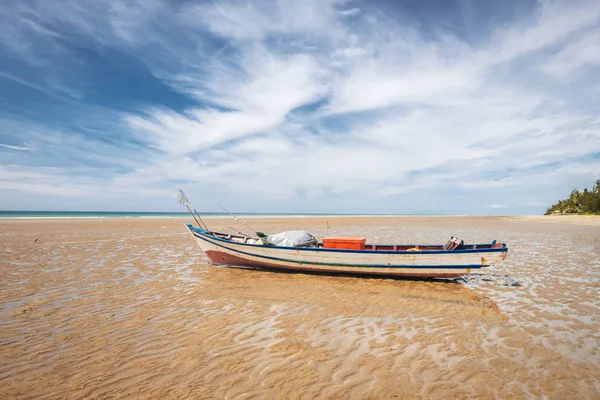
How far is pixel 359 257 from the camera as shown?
42.3 feet

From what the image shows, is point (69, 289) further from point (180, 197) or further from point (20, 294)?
point (180, 197)

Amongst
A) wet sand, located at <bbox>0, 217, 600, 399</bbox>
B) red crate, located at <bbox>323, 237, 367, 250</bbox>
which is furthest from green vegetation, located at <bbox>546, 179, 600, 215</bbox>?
red crate, located at <bbox>323, 237, 367, 250</bbox>

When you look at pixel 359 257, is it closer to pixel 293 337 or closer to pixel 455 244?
pixel 455 244

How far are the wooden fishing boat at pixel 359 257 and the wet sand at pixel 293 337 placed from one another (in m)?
0.60

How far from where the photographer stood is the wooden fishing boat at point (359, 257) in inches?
472

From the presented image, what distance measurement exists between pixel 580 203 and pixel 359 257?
8139cm

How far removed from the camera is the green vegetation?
194ft

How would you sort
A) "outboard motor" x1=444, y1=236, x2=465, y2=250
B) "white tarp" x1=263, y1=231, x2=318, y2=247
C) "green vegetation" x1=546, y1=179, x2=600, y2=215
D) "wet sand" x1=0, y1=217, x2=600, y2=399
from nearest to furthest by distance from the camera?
Answer: 1. "wet sand" x1=0, y1=217, x2=600, y2=399
2. "outboard motor" x1=444, y1=236, x2=465, y2=250
3. "white tarp" x1=263, y1=231, x2=318, y2=247
4. "green vegetation" x1=546, y1=179, x2=600, y2=215

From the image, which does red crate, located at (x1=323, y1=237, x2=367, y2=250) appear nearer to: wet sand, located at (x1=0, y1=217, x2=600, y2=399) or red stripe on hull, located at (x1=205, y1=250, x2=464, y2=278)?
red stripe on hull, located at (x1=205, y1=250, x2=464, y2=278)

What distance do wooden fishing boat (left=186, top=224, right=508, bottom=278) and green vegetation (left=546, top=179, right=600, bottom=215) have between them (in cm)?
6674

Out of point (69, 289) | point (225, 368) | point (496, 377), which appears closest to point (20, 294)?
point (69, 289)

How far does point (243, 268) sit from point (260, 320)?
7700mm

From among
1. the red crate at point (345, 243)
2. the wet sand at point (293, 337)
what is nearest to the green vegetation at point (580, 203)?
the wet sand at point (293, 337)

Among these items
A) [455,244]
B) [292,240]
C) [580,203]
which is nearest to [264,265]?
[292,240]
